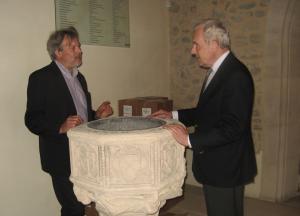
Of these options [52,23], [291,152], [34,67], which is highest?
[52,23]

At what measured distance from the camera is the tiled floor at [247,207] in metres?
3.34

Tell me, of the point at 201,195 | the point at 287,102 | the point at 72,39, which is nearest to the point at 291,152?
the point at 287,102

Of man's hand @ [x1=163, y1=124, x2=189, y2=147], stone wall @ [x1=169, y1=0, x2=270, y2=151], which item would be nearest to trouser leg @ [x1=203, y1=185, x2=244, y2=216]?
man's hand @ [x1=163, y1=124, x2=189, y2=147]

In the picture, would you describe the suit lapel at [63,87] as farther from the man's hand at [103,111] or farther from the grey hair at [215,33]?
the grey hair at [215,33]

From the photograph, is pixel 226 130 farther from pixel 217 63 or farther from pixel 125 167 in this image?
pixel 125 167

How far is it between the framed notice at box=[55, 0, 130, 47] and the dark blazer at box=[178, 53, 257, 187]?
151cm

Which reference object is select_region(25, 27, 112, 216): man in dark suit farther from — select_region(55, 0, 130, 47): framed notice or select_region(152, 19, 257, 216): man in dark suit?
select_region(152, 19, 257, 216): man in dark suit

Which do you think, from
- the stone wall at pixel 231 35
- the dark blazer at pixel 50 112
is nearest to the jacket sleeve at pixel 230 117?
the dark blazer at pixel 50 112

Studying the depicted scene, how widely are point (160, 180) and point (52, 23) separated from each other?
66.3 inches

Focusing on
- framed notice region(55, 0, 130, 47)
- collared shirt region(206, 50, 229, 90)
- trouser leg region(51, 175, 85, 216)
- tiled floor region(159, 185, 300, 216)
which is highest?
framed notice region(55, 0, 130, 47)

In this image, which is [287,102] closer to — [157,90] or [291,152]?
[291,152]

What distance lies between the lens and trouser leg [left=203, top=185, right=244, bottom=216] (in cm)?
196

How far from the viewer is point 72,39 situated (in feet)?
7.57

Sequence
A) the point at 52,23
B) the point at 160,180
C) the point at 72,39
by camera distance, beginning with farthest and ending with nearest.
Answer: the point at 52,23, the point at 72,39, the point at 160,180
